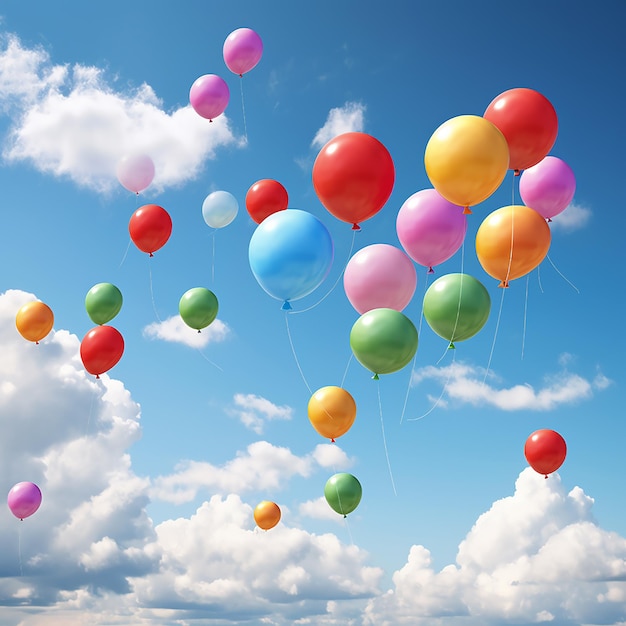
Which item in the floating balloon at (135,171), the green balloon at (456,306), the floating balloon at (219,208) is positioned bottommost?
the green balloon at (456,306)

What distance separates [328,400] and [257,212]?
3377 millimetres

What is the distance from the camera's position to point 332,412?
34.4 ft

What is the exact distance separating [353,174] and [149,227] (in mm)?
5984

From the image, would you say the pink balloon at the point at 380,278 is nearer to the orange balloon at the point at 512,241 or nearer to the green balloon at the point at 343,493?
the orange balloon at the point at 512,241

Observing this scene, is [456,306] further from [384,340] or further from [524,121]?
[524,121]

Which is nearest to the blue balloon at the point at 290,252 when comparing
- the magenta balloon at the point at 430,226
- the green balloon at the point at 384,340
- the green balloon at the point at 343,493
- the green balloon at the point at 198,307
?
the green balloon at the point at 384,340

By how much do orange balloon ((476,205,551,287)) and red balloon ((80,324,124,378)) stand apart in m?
7.26

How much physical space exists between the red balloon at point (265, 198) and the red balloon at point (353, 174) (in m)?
3.02

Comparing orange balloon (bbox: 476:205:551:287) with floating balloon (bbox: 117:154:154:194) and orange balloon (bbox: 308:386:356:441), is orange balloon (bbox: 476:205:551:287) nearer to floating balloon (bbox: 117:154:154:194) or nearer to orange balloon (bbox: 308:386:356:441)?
orange balloon (bbox: 308:386:356:441)

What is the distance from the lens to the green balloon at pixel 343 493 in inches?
456

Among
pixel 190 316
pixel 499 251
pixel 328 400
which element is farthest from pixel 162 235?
pixel 499 251

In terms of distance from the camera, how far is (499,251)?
8.74m

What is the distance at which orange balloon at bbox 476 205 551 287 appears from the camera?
8.66 meters

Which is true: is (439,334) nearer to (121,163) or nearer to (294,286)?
(294,286)
